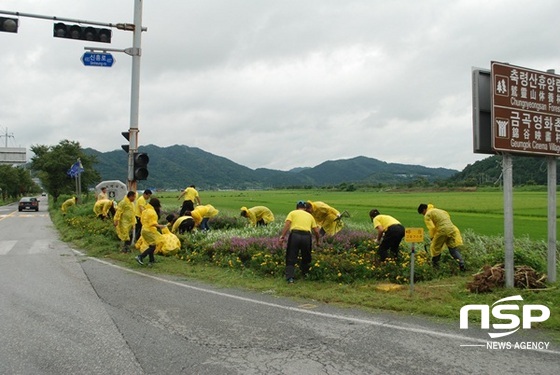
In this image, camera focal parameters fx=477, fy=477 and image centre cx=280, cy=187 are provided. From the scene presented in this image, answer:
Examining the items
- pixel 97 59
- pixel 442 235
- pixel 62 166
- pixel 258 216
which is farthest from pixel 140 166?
pixel 62 166

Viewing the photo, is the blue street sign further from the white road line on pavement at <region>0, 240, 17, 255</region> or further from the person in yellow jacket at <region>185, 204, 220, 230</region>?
the white road line on pavement at <region>0, 240, 17, 255</region>

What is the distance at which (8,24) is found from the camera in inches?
452

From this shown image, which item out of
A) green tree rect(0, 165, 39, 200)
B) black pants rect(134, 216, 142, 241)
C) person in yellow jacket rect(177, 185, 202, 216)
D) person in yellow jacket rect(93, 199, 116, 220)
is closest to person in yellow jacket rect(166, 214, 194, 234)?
black pants rect(134, 216, 142, 241)

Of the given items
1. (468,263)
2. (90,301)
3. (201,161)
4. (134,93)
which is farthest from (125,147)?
(201,161)

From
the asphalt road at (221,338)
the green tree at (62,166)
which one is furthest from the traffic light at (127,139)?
the green tree at (62,166)

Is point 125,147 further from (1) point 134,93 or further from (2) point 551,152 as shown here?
(2) point 551,152

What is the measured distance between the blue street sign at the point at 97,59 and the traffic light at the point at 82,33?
109 cm

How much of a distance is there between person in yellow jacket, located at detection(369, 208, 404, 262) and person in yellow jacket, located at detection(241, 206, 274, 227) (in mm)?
7278

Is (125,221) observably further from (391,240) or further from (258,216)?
(391,240)

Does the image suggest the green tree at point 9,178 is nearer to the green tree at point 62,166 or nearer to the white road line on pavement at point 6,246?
the green tree at point 62,166

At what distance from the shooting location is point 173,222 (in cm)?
1648

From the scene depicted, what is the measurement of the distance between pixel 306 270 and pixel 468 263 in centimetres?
402

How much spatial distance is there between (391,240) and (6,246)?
42.1ft

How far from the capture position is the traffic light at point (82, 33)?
1222cm
